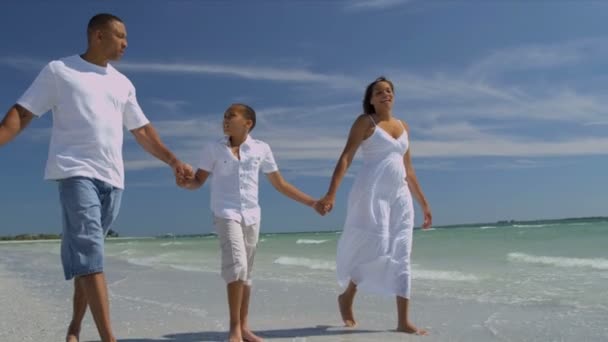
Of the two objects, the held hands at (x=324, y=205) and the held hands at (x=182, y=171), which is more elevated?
the held hands at (x=182, y=171)

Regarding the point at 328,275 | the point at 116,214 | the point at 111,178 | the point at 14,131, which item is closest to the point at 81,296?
the point at 116,214

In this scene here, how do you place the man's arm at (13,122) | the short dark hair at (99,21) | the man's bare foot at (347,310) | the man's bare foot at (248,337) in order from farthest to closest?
the man's bare foot at (347,310) → the man's bare foot at (248,337) → the short dark hair at (99,21) → the man's arm at (13,122)

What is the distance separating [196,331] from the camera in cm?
511

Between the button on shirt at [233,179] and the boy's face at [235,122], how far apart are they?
71 millimetres

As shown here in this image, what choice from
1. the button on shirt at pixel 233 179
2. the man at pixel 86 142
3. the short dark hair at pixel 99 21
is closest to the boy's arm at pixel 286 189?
the button on shirt at pixel 233 179

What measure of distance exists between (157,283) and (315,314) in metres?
4.29

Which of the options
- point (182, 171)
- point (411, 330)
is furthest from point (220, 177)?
point (411, 330)

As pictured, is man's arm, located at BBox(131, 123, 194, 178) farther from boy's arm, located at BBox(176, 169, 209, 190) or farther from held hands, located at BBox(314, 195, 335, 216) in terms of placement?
held hands, located at BBox(314, 195, 335, 216)

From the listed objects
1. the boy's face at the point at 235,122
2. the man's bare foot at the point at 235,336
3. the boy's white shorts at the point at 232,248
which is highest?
the boy's face at the point at 235,122

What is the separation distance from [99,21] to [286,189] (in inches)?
73.9

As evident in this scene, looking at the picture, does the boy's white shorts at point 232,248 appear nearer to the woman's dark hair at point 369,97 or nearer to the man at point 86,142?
the man at point 86,142

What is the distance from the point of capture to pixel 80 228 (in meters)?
3.50

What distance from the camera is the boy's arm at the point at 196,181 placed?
14.5 feet

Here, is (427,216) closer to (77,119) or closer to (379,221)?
(379,221)
